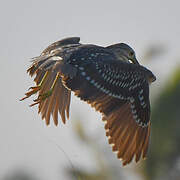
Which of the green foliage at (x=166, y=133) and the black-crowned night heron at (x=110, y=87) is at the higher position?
the black-crowned night heron at (x=110, y=87)

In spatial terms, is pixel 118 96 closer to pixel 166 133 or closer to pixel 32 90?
pixel 32 90

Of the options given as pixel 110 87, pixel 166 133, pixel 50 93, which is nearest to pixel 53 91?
pixel 50 93

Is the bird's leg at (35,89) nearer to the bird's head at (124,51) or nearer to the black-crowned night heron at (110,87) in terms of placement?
the black-crowned night heron at (110,87)

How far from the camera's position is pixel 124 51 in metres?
17.2

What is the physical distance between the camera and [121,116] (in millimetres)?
14844

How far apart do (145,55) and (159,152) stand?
1.79m

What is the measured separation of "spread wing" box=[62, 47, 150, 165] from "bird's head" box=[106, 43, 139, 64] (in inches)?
53.9

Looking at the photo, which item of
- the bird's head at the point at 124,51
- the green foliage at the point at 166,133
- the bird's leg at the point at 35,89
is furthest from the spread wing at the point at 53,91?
the green foliage at the point at 166,133

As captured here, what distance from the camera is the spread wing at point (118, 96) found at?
14.7 m

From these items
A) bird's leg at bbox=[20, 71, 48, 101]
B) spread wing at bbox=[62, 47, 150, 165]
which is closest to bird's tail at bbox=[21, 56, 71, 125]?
bird's leg at bbox=[20, 71, 48, 101]

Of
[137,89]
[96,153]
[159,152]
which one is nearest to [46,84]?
[137,89]

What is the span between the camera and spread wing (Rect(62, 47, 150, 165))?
14.7 m

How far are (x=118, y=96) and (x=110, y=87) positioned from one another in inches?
7.3

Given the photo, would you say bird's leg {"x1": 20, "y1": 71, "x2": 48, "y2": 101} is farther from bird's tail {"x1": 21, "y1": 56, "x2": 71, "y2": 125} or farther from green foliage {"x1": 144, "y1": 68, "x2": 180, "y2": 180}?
green foliage {"x1": 144, "y1": 68, "x2": 180, "y2": 180}
